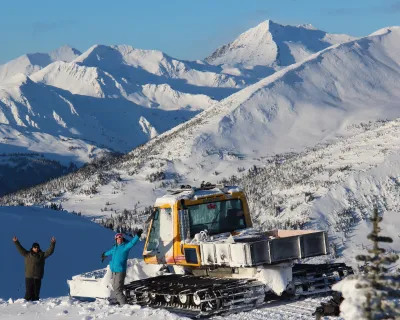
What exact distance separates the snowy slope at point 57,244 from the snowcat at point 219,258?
49.6 ft

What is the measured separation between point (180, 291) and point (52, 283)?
18947mm

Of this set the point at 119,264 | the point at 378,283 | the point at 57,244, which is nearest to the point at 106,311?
the point at 119,264

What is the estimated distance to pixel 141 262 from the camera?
65.7ft

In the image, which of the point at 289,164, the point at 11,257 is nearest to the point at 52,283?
the point at 11,257

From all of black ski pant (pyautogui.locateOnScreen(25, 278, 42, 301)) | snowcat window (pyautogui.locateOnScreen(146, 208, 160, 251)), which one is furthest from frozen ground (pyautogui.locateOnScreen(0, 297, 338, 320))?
snowcat window (pyautogui.locateOnScreen(146, 208, 160, 251))

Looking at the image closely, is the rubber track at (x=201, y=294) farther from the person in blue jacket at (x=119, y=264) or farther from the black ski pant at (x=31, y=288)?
the black ski pant at (x=31, y=288)

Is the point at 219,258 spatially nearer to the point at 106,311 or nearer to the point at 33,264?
the point at 106,311

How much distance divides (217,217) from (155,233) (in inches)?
59.8

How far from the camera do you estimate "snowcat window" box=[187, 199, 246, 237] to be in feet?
59.9

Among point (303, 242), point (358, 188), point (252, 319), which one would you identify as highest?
point (358, 188)

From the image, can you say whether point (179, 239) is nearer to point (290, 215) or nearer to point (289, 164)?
point (290, 215)

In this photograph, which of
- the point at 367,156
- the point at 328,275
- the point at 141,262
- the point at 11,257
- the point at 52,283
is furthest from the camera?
the point at 367,156

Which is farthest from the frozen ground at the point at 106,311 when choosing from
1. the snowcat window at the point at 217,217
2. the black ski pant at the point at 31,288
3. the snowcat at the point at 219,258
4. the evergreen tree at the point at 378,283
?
the evergreen tree at the point at 378,283

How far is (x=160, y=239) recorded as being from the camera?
18.8 meters
